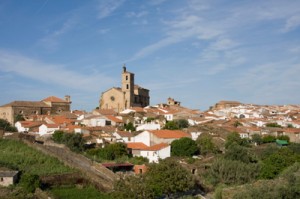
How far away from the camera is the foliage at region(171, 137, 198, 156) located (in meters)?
39.2

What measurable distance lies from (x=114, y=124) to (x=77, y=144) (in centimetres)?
1607

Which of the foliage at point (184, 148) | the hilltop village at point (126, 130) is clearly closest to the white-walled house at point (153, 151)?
the hilltop village at point (126, 130)

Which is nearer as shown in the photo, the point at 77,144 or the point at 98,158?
the point at 98,158

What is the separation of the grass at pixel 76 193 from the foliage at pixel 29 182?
119 cm

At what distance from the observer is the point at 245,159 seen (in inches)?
1398

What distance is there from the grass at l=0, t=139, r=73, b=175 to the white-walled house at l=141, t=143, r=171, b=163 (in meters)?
9.00

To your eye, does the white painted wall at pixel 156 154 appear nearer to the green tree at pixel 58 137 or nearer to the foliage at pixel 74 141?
the foliage at pixel 74 141

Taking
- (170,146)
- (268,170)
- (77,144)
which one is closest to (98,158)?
(77,144)

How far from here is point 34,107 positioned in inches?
2499

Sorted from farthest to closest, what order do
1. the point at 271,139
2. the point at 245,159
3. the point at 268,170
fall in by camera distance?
the point at 271,139, the point at 245,159, the point at 268,170

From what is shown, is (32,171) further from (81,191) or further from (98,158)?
(98,158)

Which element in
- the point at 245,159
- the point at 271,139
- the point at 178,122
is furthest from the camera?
the point at 178,122

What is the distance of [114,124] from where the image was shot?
54.9 m

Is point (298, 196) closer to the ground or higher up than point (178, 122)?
closer to the ground
